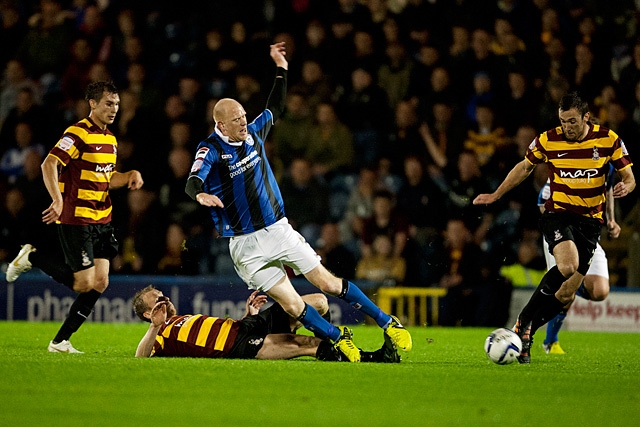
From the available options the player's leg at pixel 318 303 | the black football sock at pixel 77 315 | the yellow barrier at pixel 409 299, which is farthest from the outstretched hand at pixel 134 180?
the yellow barrier at pixel 409 299

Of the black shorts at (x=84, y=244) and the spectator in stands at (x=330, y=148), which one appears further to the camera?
the spectator in stands at (x=330, y=148)

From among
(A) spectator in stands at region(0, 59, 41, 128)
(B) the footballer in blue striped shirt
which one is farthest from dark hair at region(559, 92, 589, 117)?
(A) spectator in stands at region(0, 59, 41, 128)

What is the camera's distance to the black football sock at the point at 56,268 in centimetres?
871

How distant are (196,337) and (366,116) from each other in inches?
266

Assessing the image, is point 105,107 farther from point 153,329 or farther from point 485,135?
point 485,135

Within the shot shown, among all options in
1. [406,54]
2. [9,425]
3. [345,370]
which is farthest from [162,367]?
[406,54]

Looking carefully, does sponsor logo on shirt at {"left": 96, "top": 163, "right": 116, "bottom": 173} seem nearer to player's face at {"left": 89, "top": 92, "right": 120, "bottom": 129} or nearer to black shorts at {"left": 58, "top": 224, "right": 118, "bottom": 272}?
player's face at {"left": 89, "top": 92, "right": 120, "bottom": 129}

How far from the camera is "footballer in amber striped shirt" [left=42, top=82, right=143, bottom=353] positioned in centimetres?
840

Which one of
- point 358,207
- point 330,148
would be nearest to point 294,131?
point 330,148

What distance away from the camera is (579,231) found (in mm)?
8328

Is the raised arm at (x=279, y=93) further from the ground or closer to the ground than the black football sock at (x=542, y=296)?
further from the ground

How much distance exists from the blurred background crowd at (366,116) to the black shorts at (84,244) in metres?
4.31

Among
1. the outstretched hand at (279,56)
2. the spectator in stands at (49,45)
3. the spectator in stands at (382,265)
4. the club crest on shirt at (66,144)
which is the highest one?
the spectator in stands at (49,45)

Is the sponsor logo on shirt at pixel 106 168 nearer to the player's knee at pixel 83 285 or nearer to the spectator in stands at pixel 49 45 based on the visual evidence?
the player's knee at pixel 83 285
